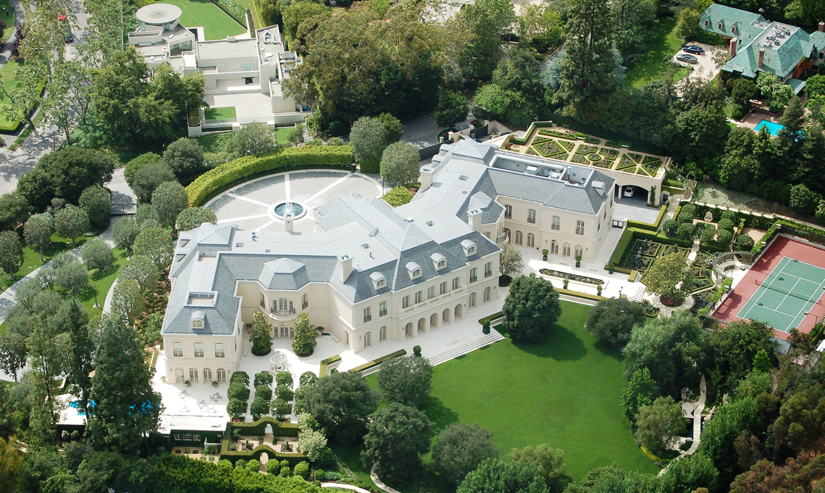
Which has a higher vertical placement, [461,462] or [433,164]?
[433,164]

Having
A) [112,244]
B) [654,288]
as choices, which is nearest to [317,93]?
[112,244]

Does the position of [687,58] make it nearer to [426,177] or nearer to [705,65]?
[705,65]

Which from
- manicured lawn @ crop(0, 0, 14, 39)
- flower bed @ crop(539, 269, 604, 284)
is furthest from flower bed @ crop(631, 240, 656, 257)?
manicured lawn @ crop(0, 0, 14, 39)

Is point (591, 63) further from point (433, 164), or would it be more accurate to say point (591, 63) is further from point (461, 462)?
point (461, 462)

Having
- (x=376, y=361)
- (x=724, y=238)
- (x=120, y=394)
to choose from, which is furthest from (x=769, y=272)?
(x=120, y=394)

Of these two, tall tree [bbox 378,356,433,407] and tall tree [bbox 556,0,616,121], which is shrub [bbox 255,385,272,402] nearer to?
tall tree [bbox 378,356,433,407]
